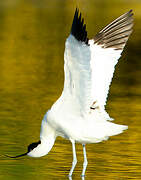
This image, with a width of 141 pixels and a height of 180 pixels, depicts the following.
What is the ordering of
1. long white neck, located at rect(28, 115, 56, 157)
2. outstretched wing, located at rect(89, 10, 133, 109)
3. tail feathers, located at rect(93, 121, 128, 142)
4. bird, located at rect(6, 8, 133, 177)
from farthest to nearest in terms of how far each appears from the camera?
outstretched wing, located at rect(89, 10, 133, 109)
long white neck, located at rect(28, 115, 56, 157)
tail feathers, located at rect(93, 121, 128, 142)
bird, located at rect(6, 8, 133, 177)

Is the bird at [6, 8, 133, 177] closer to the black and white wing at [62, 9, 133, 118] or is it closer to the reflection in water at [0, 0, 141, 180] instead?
the black and white wing at [62, 9, 133, 118]

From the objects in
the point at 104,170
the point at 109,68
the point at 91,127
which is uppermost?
the point at 109,68

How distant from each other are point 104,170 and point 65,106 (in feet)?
3.24

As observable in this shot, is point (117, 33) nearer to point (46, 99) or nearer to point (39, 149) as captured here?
point (39, 149)

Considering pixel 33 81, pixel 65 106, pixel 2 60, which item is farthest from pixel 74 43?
pixel 2 60

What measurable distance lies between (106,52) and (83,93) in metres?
1.23

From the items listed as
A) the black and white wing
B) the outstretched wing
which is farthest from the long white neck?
the outstretched wing

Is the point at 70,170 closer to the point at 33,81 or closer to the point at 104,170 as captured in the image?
the point at 104,170

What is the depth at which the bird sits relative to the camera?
8.50 m

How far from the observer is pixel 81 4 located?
138ft

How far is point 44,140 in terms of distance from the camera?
948 cm

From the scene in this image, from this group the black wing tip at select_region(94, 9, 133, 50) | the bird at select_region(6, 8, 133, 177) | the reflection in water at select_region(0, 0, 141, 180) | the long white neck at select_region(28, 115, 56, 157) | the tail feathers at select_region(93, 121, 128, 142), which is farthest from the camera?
the black wing tip at select_region(94, 9, 133, 50)

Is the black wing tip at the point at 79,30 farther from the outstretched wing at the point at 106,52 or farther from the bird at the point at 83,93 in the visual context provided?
the outstretched wing at the point at 106,52

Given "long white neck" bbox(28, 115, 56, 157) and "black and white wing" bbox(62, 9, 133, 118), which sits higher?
"black and white wing" bbox(62, 9, 133, 118)
